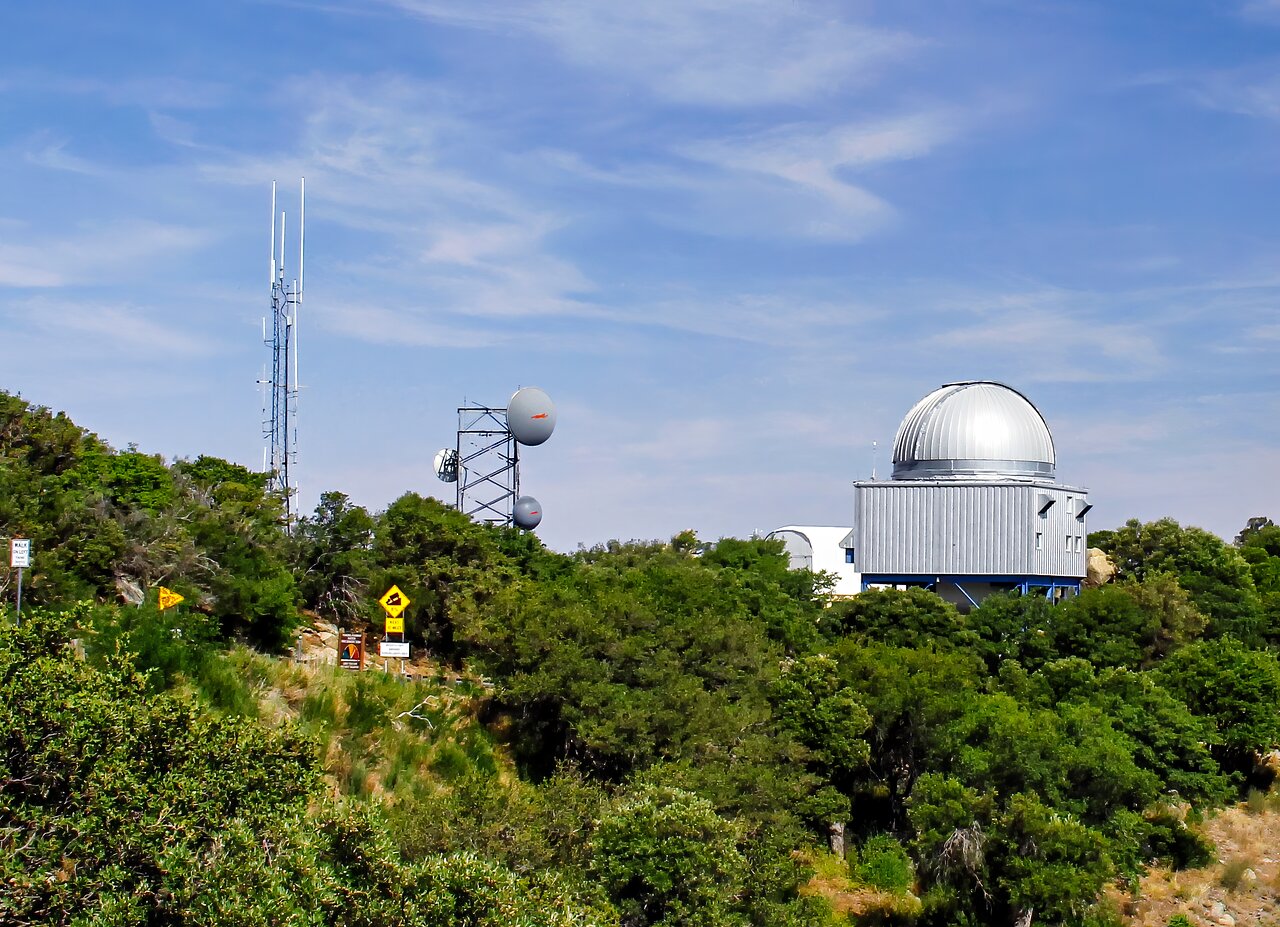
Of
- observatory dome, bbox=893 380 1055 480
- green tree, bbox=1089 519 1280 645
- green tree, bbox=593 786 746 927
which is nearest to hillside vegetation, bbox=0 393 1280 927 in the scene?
green tree, bbox=593 786 746 927

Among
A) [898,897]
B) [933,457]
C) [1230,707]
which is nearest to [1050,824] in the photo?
[898,897]

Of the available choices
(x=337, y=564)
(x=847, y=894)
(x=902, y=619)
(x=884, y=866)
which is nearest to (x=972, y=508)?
(x=902, y=619)

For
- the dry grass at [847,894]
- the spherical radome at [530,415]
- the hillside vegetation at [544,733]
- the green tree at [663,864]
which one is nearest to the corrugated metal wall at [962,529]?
the hillside vegetation at [544,733]

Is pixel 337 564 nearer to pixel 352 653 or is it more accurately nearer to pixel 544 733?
pixel 352 653

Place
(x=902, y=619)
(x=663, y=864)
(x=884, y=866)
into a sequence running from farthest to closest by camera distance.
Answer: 1. (x=902, y=619)
2. (x=884, y=866)
3. (x=663, y=864)

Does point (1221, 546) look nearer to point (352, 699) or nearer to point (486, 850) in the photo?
point (352, 699)

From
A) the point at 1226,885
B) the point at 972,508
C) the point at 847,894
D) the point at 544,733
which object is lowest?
the point at 1226,885

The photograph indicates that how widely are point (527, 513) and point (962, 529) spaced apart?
60.2 feet

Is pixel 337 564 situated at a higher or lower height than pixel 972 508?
lower

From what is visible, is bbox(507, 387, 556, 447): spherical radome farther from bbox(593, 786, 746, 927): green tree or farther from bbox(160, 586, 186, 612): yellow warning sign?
bbox(593, 786, 746, 927): green tree

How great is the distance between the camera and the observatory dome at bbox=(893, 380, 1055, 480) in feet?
184

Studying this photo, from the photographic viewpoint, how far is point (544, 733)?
111ft

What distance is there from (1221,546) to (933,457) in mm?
21610

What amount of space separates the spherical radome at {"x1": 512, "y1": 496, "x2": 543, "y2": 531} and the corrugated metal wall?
14095mm
